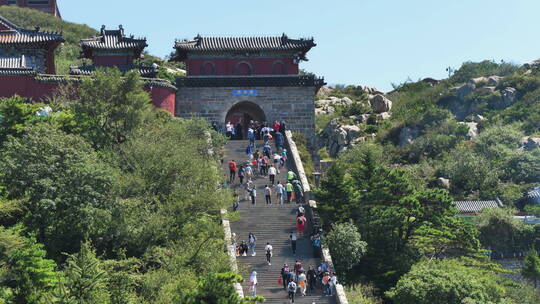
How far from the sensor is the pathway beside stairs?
31328 mm

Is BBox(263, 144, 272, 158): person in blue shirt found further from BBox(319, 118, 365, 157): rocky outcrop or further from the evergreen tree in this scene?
BBox(319, 118, 365, 157): rocky outcrop

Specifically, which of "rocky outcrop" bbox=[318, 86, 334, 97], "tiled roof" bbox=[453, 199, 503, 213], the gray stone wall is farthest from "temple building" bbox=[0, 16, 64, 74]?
"rocky outcrop" bbox=[318, 86, 334, 97]

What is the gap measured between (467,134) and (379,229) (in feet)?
121

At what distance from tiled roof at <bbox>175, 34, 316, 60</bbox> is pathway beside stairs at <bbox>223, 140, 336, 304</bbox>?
12833 mm

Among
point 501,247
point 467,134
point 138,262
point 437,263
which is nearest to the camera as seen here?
point 138,262

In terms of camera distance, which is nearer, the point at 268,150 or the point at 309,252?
the point at 309,252

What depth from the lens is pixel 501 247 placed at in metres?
49.9

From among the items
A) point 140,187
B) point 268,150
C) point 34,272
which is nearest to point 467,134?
point 268,150

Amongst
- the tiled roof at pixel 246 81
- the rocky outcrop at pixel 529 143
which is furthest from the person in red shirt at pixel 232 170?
the rocky outcrop at pixel 529 143

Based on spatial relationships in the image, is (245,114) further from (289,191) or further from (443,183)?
(289,191)

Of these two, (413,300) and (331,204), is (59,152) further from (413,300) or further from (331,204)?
(413,300)

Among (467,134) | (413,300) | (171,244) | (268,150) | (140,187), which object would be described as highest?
(467,134)

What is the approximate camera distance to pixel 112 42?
5191cm

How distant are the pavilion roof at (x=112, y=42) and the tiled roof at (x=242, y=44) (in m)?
2.16
